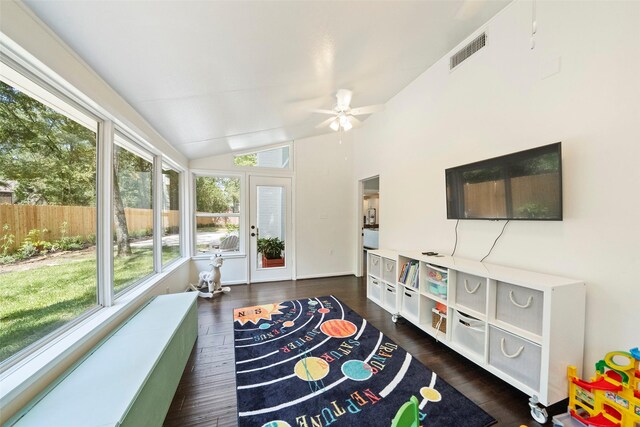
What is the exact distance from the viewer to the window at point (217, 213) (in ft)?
14.3

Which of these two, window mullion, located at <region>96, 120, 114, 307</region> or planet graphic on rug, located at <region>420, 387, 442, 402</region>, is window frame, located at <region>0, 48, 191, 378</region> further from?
planet graphic on rug, located at <region>420, 387, 442, 402</region>

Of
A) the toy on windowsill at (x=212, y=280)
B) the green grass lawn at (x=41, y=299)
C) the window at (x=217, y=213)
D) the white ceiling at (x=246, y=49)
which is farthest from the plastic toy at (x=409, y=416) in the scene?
the window at (x=217, y=213)

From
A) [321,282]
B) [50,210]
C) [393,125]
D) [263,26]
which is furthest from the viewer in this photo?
[321,282]

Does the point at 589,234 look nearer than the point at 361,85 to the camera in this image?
Yes

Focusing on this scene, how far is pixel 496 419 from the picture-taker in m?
1.56

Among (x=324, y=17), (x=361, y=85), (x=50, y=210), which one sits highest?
(x=361, y=85)

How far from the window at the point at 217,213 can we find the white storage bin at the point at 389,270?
2686 millimetres

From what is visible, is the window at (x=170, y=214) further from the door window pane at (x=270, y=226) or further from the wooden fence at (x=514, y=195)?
the wooden fence at (x=514, y=195)

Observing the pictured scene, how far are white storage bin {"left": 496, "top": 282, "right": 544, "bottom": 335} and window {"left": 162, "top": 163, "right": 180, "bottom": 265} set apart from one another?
3754 mm

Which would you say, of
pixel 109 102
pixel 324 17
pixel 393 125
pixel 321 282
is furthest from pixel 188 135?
pixel 321 282

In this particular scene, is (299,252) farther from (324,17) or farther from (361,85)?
(324,17)

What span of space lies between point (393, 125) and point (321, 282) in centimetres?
297

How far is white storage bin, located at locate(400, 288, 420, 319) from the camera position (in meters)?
2.68

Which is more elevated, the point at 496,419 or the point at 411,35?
the point at 411,35
